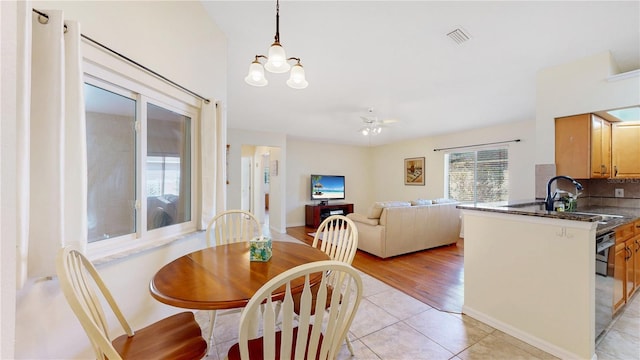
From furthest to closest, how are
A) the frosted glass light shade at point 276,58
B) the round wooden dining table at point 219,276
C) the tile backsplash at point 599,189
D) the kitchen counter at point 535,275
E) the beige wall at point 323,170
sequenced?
the beige wall at point 323,170
the tile backsplash at point 599,189
the kitchen counter at point 535,275
the frosted glass light shade at point 276,58
the round wooden dining table at point 219,276

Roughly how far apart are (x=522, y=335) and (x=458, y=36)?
8.29 feet

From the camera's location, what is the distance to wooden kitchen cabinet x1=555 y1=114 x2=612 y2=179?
2416 mm

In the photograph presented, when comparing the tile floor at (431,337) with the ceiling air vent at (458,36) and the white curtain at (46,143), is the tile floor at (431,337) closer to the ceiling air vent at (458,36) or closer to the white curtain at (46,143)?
the white curtain at (46,143)

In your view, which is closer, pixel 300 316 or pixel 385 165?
pixel 300 316

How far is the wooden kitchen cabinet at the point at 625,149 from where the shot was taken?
2.56 metres

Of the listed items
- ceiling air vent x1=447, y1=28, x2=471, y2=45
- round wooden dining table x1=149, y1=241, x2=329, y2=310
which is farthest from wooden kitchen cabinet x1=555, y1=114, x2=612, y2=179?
round wooden dining table x1=149, y1=241, x2=329, y2=310

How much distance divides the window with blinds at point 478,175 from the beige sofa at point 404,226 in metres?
1.03

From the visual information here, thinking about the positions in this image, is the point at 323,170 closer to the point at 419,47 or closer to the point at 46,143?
the point at 419,47

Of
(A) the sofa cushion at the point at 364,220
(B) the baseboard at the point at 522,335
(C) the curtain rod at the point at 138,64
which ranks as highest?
(C) the curtain rod at the point at 138,64

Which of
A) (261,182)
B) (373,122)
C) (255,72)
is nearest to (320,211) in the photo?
(261,182)

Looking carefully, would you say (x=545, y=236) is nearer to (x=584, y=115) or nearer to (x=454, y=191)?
(x=584, y=115)

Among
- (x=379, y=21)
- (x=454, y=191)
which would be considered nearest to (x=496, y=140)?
(x=454, y=191)

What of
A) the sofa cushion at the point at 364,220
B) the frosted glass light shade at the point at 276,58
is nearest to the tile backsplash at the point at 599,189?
the sofa cushion at the point at 364,220

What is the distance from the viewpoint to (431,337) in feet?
6.11
